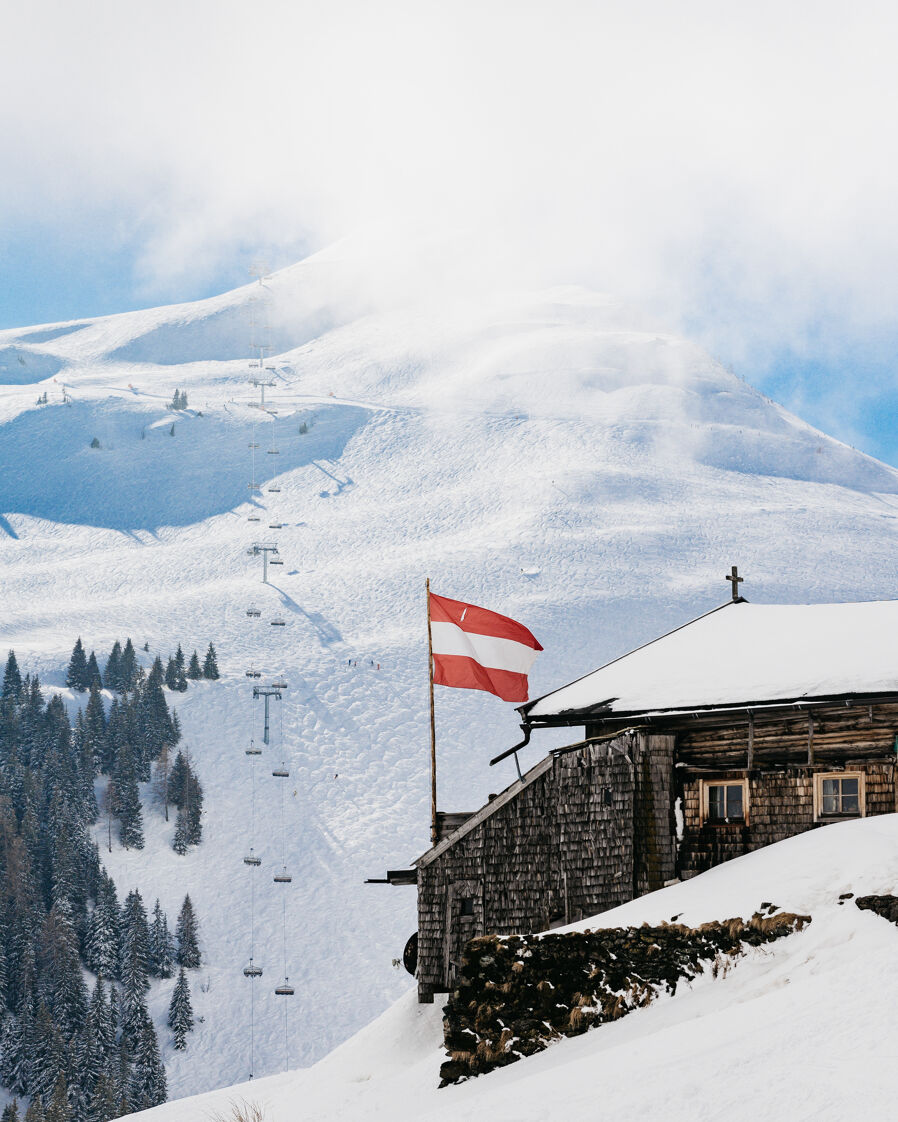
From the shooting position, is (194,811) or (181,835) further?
(194,811)

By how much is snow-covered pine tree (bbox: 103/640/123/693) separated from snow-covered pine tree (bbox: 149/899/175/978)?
4066 cm

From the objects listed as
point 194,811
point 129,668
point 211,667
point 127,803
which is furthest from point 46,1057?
point 129,668

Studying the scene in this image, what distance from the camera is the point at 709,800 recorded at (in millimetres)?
22422

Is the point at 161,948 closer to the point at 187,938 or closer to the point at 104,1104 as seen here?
the point at 187,938

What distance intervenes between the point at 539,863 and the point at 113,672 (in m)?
108

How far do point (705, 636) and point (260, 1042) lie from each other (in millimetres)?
56385

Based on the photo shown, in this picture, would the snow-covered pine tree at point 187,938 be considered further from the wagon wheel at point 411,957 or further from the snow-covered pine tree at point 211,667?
the wagon wheel at point 411,957

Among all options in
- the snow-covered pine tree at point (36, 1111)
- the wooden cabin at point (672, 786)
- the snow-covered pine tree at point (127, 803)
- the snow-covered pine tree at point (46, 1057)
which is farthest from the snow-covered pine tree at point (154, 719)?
the wooden cabin at point (672, 786)

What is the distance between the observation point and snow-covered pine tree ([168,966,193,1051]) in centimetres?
7550

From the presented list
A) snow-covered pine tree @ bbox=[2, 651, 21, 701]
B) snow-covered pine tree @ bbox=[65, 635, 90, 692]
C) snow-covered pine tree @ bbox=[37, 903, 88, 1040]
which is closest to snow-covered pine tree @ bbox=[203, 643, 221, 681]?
snow-covered pine tree @ bbox=[65, 635, 90, 692]

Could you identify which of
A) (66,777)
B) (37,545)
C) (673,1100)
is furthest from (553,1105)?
(37,545)

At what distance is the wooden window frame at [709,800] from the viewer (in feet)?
72.5

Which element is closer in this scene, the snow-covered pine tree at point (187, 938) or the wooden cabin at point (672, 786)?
the wooden cabin at point (672, 786)

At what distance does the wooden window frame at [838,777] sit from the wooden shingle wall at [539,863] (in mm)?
2860
